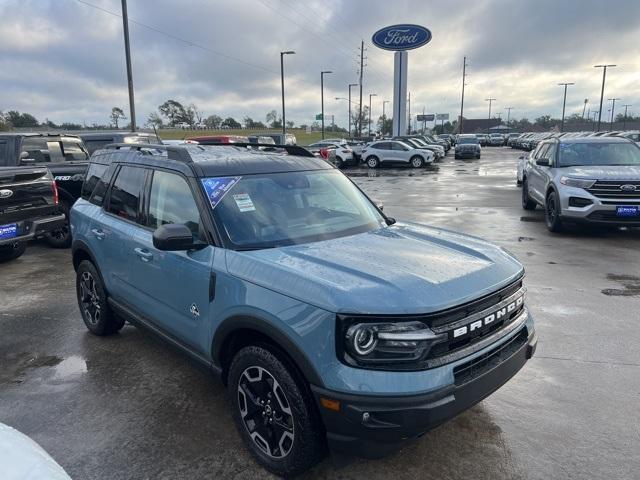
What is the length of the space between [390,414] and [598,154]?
29.8 ft

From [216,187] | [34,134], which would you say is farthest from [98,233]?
[34,134]

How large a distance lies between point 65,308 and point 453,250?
4747 millimetres

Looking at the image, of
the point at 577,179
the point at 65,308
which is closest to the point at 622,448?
the point at 65,308

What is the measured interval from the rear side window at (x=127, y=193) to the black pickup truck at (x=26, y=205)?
3607mm

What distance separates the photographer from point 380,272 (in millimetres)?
2588

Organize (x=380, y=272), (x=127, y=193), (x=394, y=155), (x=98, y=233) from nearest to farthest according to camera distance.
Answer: (x=380, y=272)
(x=127, y=193)
(x=98, y=233)
(x=394, y=155)

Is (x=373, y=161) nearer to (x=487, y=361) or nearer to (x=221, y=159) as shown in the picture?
(x=221, y=159)

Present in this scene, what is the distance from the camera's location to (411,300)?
2.35m

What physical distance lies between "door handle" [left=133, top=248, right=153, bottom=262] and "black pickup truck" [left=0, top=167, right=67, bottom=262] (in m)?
4.46

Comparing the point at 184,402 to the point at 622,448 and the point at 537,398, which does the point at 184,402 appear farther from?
the point at 622,448

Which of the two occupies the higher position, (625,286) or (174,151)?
(174,151)

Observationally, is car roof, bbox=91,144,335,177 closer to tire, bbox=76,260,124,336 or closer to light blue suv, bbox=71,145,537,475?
light blue suv, bbox=71,145,537,475

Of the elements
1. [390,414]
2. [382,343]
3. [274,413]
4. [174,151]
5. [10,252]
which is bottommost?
[10,252]

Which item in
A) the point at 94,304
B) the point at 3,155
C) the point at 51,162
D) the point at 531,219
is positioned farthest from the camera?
the point at 531,219
